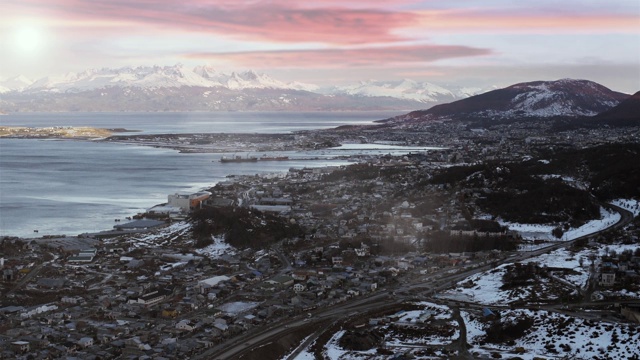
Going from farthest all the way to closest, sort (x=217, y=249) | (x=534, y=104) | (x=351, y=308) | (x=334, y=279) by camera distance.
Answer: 1. (x=534, y=104)
2. (x=217, y=249)
3. (x=334, y=279)
4. (x=351, y=308)

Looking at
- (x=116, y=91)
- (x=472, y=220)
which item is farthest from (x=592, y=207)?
(x=116, y=91)

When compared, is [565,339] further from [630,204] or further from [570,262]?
[630,204]

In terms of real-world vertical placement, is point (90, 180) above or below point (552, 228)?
above

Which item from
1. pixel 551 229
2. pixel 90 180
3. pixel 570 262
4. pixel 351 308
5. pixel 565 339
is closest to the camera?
pixel 565 339

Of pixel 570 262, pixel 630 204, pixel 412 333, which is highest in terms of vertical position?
pixel 630 204

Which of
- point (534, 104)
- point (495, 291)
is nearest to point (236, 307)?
point (495, 291)

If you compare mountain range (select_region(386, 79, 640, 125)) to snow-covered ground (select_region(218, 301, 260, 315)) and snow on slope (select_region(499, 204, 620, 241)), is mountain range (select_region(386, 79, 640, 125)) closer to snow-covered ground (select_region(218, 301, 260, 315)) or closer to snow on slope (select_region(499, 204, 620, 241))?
snow on slope (select_region(499, 204, 620, 241))

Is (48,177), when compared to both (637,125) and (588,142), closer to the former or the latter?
(588,142)
